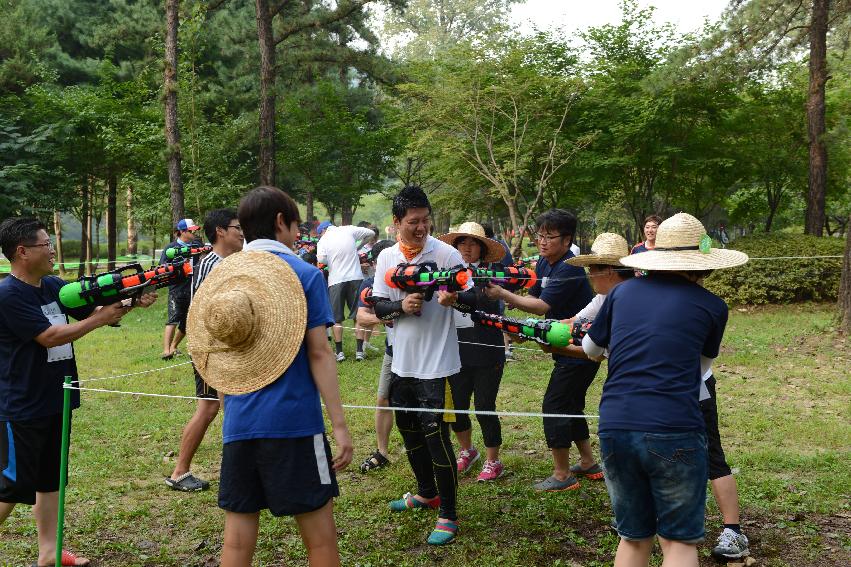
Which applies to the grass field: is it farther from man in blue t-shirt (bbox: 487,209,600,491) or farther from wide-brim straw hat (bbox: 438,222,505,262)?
wide-brim straw hat (bbox: 438,222,505,262)

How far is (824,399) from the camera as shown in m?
7.66

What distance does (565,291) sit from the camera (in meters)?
5.02

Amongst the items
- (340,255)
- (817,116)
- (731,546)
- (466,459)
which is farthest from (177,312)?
(817,116)

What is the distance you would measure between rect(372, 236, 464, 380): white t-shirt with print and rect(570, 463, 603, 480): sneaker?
5.52 ft

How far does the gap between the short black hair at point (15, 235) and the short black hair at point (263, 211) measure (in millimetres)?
1435

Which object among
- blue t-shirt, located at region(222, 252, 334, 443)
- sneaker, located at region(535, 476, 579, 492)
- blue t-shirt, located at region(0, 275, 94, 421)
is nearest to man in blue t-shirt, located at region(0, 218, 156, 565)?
blue t-shirt, located at region(0, 275, 94, 421)

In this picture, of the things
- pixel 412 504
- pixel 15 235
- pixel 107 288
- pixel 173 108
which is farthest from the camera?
pixel 173 108

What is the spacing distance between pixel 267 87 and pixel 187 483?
14911mm

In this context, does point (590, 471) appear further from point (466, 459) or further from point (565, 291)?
point (565, 291)

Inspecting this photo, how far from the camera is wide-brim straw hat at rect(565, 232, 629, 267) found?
447cm

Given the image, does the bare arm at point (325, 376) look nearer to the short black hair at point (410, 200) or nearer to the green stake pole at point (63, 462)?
the short black hair at point (410, 200)

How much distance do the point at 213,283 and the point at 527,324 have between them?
1.65 meters

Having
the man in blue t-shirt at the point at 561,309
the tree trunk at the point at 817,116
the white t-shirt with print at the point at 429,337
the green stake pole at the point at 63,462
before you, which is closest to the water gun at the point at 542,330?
the white t-shirt with print at the point at 429,337

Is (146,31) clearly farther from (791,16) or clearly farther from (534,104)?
(791,16)
